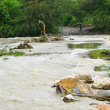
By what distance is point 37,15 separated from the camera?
1508 inches

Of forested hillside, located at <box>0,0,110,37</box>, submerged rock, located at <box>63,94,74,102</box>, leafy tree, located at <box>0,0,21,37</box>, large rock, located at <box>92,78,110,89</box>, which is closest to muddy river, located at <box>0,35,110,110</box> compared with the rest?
submerged rock, located at <box>63,94,74,102</box>

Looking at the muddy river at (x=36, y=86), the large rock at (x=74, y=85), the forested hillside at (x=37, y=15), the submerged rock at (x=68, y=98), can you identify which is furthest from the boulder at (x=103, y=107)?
the forested hillside at (x=37, y=15)

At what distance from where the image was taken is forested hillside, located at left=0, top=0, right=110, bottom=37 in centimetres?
3806

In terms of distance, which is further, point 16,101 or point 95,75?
point 95,75

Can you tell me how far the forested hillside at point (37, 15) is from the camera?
3806 cm

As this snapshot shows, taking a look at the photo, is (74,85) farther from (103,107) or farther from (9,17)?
(9,17)

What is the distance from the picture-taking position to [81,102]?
5562mm

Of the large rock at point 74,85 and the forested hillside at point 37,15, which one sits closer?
the large rock at point 74,85

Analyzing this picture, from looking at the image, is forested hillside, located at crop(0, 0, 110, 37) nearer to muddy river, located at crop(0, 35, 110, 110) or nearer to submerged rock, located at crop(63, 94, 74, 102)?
muddy river, located at crop(0, 35, 110, 110)

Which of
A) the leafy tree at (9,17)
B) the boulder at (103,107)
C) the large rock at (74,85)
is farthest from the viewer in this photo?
the leafy tree at (9,17)

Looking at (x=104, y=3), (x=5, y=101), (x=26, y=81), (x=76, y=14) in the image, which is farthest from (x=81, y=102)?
(x=76, y=14)

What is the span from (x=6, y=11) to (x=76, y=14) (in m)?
13.7

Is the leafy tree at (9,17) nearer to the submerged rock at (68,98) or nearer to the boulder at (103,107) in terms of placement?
the submerged rock at (68,98)

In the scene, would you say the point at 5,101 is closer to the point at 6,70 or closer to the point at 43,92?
the point at 43,92
